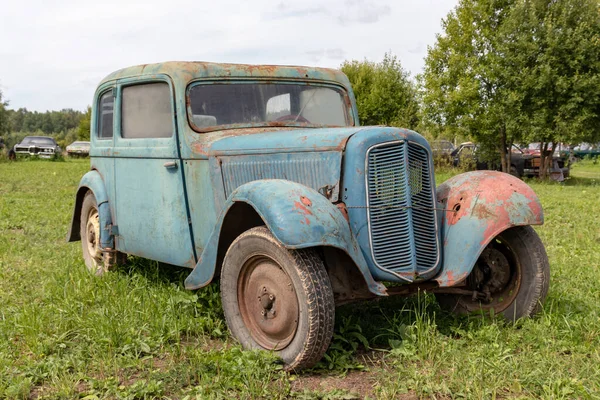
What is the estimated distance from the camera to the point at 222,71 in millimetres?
4617

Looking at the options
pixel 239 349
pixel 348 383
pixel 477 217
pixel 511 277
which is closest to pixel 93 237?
pixel 239 349

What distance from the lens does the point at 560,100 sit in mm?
18297

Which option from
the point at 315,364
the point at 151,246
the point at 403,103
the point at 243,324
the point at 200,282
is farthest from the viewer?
the point at 403,103

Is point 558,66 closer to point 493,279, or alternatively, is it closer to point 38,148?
point 493,279

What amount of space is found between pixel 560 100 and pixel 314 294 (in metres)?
17.3

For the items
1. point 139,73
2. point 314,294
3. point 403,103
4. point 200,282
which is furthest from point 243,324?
point 403,103

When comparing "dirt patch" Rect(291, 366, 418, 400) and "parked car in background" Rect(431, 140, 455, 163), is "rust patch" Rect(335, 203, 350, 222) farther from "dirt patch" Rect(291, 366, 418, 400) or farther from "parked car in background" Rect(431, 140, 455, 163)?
"parked car in background" Rect(431, 140, 455, 163)

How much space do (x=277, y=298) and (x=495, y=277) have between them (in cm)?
165

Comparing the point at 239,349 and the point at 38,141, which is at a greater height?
the point at 38,141

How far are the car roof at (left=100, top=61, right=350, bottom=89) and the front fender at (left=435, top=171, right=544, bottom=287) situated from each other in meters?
1.59

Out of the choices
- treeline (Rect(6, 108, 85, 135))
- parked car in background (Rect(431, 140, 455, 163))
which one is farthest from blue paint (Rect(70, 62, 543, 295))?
treeline (Rect(6, 108, 85, 135))

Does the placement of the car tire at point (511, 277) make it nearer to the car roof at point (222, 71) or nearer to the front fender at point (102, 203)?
the car roof at point (222, 71)

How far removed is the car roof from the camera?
14.8 ft

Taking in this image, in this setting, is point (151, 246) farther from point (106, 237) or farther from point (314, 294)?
point (314, 294)
